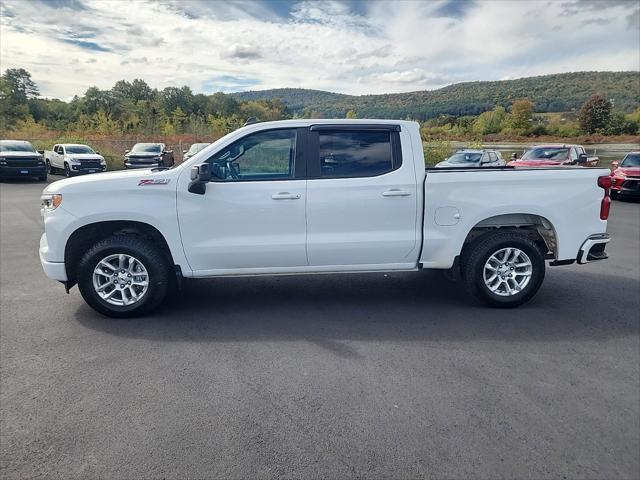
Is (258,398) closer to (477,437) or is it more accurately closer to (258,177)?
(477,437)

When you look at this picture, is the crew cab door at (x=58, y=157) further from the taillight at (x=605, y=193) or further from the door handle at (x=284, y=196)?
the taillight at (x=605, y=193)

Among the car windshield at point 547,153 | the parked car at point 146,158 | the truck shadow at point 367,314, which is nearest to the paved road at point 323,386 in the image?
the truck shadow at point 367,314

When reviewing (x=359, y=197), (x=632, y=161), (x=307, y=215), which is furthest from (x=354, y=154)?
(x=632, y=161)

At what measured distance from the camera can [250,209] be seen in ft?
15.1

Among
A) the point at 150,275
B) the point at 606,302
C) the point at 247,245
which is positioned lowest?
the point at 606,302

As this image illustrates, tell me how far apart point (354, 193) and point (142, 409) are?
274 centimetres

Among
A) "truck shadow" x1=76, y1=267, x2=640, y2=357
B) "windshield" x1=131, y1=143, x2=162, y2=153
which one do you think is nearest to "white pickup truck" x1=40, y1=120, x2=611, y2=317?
"truck shadow" x1=76, y1=267, x2=640, y2=357

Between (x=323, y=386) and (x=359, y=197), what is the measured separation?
6.62ft

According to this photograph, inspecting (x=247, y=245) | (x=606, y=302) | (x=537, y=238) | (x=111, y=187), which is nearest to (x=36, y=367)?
(x=111, y=187)

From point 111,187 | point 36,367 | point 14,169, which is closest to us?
point 36,367

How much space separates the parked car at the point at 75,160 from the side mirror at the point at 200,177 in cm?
2054

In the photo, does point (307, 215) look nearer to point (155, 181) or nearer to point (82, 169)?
point (155, 181)

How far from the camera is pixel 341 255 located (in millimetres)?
4793

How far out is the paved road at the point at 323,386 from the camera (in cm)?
261
